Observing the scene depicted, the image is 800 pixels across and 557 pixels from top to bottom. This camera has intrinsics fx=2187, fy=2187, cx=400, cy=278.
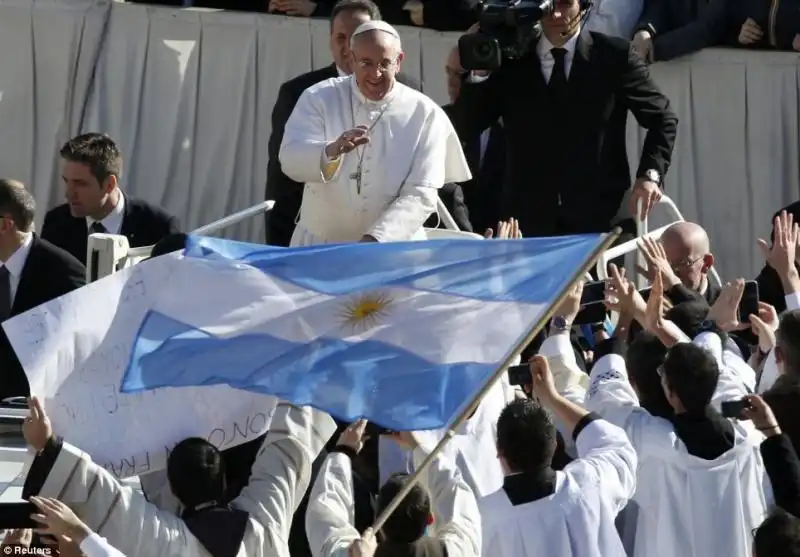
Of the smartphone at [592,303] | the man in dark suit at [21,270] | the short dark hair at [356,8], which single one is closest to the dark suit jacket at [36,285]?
Result: the man in dark suit at [21,270]

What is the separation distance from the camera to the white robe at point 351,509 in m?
6.78

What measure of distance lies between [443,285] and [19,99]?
5.80 meters

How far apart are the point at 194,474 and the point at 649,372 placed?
6.19ft

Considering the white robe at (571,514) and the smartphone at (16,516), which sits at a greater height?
the smartphone at (16,516)

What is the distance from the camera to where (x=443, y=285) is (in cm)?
682

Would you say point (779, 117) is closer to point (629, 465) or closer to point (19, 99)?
point (19, 99)

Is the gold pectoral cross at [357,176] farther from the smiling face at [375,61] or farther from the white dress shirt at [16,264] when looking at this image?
the white dress shirt at [16,264]

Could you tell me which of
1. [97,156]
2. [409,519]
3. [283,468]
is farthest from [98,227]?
[409,519]

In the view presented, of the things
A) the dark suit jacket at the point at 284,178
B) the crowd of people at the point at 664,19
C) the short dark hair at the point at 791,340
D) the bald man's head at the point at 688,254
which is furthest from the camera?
the crowd of people at the point at 664,19

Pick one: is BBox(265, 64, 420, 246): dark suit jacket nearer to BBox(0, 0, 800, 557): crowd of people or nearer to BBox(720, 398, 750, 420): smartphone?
A: BBox(0, 0, 800, 557): crowd of people

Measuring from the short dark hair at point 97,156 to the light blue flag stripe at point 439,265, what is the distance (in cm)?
307

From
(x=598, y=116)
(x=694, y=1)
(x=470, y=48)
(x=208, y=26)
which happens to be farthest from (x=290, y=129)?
(x=694, y=1)

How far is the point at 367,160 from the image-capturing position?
8.94 meters

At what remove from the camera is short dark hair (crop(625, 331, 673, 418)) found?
7.72m
